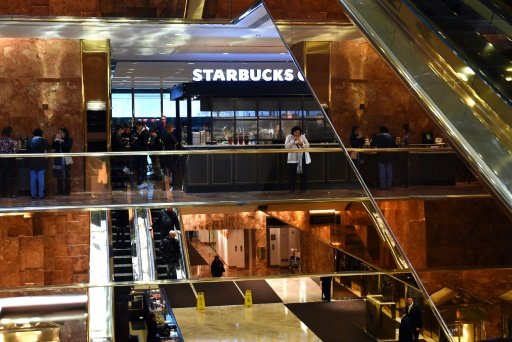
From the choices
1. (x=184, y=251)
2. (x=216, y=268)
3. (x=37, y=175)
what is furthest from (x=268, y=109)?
(x=37, y=175)

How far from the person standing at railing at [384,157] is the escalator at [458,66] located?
490mm

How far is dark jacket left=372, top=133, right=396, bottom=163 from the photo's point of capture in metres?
3.81

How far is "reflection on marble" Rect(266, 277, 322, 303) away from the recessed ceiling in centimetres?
608

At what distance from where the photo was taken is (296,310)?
18375mm

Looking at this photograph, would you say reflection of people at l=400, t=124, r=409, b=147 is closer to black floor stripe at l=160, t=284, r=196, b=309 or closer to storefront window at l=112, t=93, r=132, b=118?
black floor stripe at l=160, t=284, r=196, b=309

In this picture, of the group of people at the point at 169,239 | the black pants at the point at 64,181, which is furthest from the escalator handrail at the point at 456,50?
the group of people at the point at 169,239

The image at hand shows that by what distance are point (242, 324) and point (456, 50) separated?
14078 mm

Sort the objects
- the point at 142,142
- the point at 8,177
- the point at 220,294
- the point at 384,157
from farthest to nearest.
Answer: the point at 220,294 < the point at 142,142 < the point at 8,177 < the point at 384,157

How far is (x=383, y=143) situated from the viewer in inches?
153

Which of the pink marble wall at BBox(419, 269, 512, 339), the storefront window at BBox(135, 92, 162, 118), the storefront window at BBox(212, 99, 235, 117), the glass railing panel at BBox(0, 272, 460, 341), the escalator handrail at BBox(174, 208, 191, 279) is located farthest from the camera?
the storefront window at BBox(135, 92, 162, 118)

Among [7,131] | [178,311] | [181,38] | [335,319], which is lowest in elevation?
[335,319]

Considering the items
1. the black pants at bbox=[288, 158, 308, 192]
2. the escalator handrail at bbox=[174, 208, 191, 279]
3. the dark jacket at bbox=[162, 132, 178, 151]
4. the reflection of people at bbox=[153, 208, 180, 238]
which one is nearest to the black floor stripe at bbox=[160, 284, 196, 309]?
the dark jacket at bbox=[162, 132, 178, 151]

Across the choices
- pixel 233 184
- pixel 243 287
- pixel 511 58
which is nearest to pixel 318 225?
pixel 233 184

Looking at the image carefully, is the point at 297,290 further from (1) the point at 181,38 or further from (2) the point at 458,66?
(2) the point at 458,66
